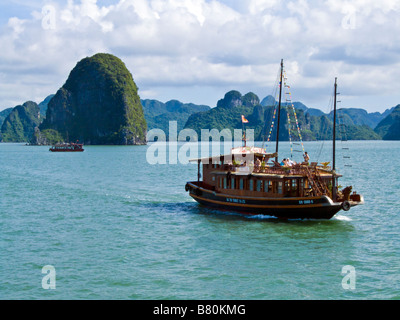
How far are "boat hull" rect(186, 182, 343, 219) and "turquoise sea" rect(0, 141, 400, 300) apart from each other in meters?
0.61

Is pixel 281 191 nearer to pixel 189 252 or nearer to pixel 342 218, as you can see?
pixel 342 218

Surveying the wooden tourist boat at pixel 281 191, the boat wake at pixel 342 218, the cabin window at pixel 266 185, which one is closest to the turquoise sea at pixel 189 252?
the boat wake at pixel 342 218

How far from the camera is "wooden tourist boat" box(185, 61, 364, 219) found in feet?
97.4

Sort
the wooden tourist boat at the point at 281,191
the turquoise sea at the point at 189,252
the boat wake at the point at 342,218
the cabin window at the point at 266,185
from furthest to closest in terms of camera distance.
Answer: the boat wake at the point at 342,218
the cabin window at the point at 266,185
the wooden tourist boat at the point at 281,191
the turquoise sea at the point at 189,252

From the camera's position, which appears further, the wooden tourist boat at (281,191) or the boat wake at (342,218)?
the boat wake at (342,218)

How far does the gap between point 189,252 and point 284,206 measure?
9419mm

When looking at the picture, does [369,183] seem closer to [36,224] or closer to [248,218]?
[248,218]

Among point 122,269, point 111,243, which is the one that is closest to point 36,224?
point 111,243

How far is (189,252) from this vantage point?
2356 centimetres

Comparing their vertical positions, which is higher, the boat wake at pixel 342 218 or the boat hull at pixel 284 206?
the boat hull at pixel 284 206

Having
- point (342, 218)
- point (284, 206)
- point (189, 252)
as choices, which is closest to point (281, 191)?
point (284, 206)

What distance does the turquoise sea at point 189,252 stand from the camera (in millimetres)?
18391

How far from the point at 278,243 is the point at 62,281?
38.4 feet

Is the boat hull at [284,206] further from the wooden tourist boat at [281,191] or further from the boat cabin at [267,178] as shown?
the boat cabin at [267,178]
